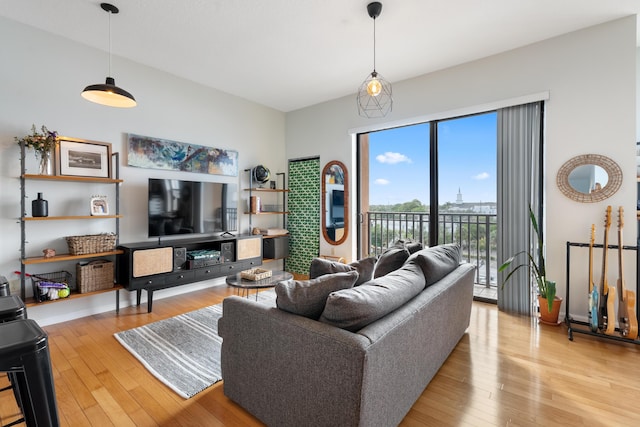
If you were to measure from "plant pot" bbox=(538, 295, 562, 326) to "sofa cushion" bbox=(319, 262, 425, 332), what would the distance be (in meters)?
2.13

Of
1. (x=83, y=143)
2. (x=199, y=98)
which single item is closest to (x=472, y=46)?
(x=199, y=98)

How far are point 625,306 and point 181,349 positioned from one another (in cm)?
369

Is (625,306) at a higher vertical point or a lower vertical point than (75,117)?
lower

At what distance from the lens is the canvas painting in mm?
3518

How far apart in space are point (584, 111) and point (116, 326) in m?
4.95

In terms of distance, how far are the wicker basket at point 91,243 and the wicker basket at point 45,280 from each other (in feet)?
0.86

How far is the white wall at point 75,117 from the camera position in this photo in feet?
8.93

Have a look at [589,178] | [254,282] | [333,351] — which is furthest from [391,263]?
[589,178]

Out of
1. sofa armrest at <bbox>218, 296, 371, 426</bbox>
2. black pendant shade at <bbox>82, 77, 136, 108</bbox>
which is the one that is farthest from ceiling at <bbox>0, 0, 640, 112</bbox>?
sofa armrest at <bbox>218, 296, 371, 426</bbox>

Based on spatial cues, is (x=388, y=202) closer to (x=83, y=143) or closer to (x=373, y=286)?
(x=373, y=286)

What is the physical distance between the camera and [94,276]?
2.99 meters

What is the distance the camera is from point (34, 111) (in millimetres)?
2834

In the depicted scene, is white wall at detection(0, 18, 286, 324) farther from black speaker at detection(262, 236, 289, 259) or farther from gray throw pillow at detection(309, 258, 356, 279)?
gray throw pillow at detection(309, 258, 356, 279)

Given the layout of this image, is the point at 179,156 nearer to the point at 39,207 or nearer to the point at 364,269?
the point at 39,207
